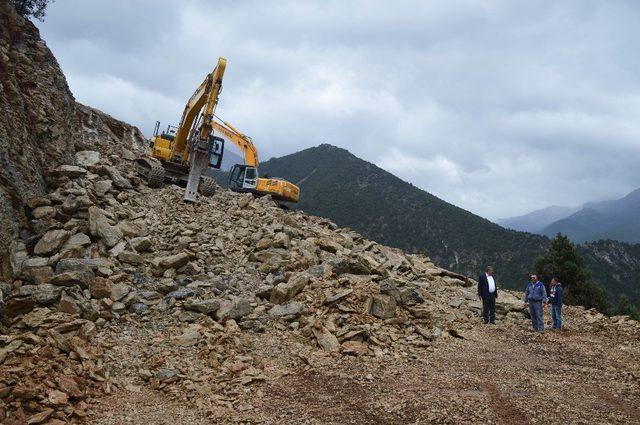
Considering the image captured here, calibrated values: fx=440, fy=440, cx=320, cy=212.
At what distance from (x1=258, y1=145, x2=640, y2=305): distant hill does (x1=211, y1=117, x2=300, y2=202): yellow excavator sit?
85.3 feet

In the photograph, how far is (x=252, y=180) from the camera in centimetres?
2539

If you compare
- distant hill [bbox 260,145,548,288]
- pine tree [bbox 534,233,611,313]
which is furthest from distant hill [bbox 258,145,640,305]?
pine tree [bbox 534,233,611,313]

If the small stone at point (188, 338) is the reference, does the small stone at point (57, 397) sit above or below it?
below

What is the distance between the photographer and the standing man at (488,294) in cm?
1217

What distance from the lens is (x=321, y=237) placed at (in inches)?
632

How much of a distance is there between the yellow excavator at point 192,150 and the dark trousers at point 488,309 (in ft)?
33.8

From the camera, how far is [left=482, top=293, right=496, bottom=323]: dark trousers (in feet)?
40.4

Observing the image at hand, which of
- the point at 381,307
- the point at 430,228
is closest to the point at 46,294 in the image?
the point at 381,307

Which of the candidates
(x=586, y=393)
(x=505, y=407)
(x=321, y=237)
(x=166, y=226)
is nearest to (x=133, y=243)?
(x=166, y=226)

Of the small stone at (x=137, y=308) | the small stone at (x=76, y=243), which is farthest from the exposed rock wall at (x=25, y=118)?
the small stone at (x=137, y=308)

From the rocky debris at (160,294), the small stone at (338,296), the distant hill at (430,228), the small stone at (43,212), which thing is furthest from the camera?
the distant hill at (430,228)

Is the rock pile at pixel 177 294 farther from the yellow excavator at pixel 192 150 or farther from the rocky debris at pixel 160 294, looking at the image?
the yellow excavator at pixel 192 150

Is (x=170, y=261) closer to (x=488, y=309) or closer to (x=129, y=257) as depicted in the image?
(x=129, y=257)

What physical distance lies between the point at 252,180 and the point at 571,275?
22.7 metres
